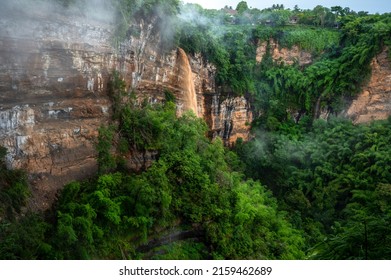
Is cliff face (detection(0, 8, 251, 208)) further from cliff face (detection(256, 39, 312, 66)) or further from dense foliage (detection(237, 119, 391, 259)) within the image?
cliff face (detection(256, 39, 312, 66))

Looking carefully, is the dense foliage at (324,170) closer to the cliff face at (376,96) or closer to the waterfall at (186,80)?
the cliff face at (376,96)

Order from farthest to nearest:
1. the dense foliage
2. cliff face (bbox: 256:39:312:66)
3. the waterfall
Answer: cliff face (bbox: 256:39:312:66) < the waterfall < the dense foliage

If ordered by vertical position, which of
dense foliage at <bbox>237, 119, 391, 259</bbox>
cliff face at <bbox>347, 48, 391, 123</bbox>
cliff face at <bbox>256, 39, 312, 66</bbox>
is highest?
cliff face at <bbox>256, 39, 312, 66</bbox>

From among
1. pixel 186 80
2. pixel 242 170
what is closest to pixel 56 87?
pixel 186 80

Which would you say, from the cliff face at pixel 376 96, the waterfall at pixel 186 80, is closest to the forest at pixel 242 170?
the cliff face at pixel 376 96

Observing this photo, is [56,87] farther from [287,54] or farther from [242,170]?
[287,54]

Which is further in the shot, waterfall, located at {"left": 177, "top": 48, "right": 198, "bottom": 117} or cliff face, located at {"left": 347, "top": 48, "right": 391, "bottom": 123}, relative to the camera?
cliff face, located at {"left": 347, "top": 48, "right": 391, "bottom": 123}

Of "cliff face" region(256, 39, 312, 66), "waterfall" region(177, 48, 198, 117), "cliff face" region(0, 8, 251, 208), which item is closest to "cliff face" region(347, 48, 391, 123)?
"cliff face" region(256, 39, 312, 66)
